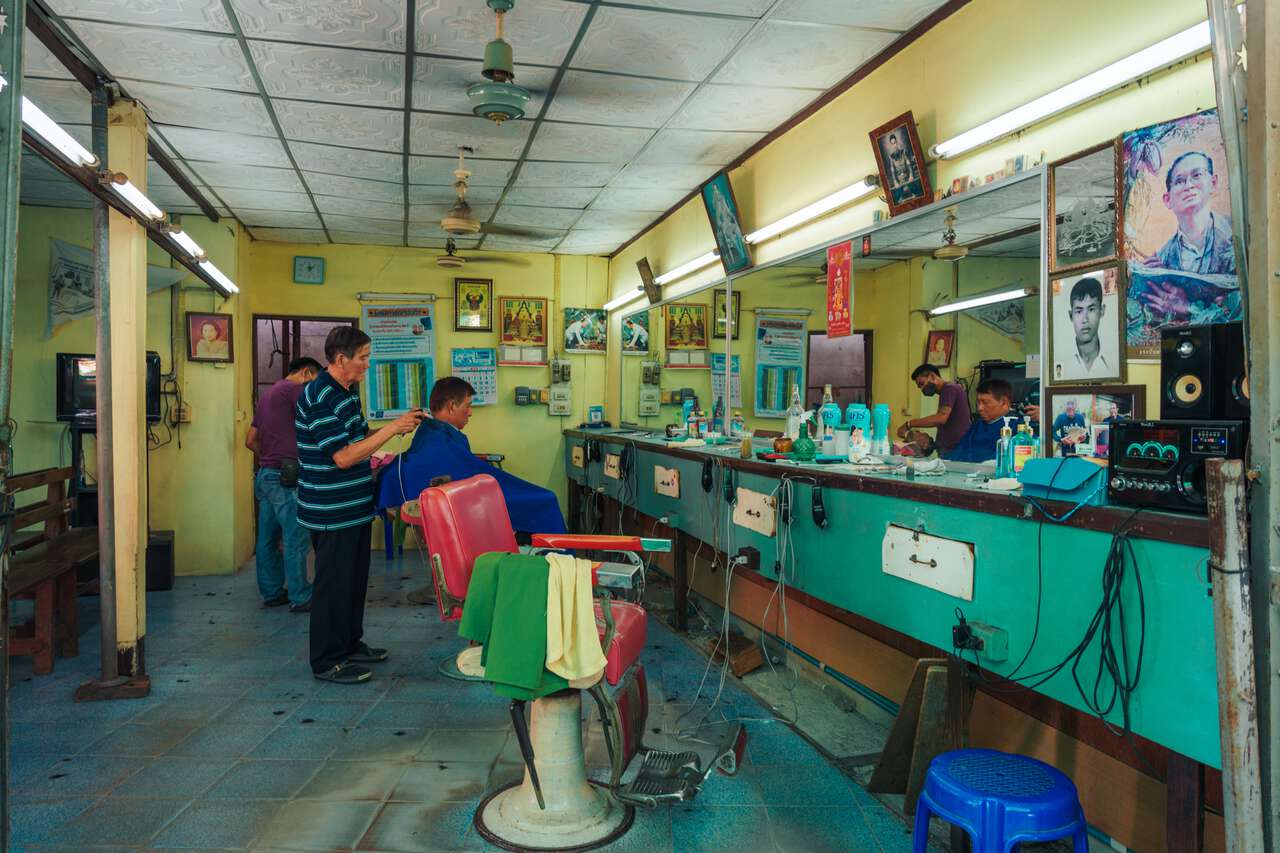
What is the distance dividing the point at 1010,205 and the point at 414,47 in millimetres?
2299

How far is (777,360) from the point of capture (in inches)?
161

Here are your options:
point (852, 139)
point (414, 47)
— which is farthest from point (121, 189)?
point (852, 139)

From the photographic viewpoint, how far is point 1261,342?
131 centimetres

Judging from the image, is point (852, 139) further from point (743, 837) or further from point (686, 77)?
point (743, 837)

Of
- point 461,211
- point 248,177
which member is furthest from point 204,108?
point 461,211

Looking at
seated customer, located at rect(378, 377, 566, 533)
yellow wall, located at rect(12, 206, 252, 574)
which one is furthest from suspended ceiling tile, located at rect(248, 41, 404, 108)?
yellow wall, located at rect(12, 206, 252, 574)

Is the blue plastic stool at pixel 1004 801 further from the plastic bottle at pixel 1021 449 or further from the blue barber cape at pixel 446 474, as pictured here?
the blue barber cape at pixel 446 474

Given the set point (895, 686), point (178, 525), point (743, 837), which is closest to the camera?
point (743, 837)

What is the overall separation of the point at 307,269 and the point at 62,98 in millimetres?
3085

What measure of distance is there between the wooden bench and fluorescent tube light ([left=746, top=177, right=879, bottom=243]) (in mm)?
3475

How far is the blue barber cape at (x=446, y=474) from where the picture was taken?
4.00 m

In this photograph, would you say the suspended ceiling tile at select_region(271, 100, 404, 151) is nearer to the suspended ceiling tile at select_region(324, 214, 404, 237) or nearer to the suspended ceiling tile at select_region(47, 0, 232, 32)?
the suspended ceiling tile at select_region(47, 0, 232, 32)

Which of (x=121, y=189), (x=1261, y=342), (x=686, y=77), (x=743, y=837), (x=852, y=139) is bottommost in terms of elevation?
(x=743, y=837)

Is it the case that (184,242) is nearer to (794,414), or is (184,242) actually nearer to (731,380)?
(731,380)
